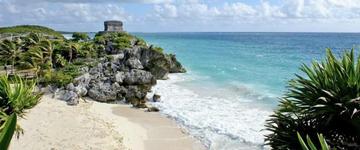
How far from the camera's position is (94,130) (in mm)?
19953

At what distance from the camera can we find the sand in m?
17.6

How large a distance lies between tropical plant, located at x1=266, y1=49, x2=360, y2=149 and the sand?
10.4 metres

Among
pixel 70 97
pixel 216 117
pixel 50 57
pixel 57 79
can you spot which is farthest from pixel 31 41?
pixel 216 117

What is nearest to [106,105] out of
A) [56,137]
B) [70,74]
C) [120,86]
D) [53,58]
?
[120,86]

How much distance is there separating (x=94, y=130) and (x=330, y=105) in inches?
567

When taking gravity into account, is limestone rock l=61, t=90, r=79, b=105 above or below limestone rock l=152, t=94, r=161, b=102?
above

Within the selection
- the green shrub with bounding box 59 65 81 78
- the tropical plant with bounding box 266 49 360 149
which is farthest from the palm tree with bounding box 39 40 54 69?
the tropical plant with bounding box 266 49 360 149

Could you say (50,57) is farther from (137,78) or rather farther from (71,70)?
(137,78)

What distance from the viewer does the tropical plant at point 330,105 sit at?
7.62 metres

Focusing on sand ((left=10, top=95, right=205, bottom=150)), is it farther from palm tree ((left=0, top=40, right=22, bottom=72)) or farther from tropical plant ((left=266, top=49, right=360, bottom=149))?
palm tree ((left=0, top=40, right=22, bottom=72))

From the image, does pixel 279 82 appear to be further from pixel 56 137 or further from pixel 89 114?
pixel 56 137

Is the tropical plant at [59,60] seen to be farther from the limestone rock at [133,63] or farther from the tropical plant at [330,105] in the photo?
the tropical plant at [330,105]

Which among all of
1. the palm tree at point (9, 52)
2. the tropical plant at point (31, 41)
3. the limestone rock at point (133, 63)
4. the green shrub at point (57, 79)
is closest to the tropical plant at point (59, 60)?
the tropical plant at point (31, 41)

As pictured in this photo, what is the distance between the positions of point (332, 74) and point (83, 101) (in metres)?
22.1
